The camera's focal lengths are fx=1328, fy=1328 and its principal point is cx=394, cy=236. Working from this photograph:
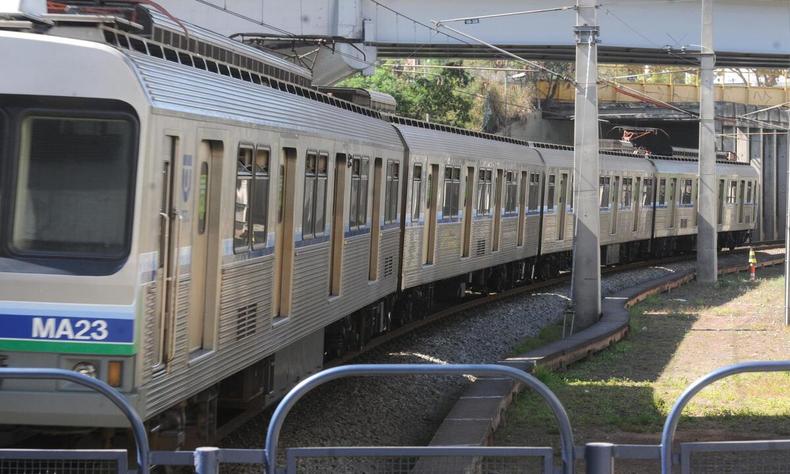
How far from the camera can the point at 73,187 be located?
289 inches

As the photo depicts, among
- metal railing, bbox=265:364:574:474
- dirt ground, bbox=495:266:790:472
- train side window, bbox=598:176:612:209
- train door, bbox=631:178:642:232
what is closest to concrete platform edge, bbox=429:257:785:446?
dirt ground, bbox=495:266:790:472

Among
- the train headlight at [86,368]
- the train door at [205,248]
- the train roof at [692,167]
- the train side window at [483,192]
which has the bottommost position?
the train headlight at [86,368]

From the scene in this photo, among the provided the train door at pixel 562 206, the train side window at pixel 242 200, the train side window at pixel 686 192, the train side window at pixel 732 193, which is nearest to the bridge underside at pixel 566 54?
the train door at pixel 562 206

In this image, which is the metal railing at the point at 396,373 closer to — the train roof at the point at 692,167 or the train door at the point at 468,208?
the train door at the point at 468,208

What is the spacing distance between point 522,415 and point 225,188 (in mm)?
4209

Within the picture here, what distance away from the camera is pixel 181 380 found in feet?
26.2

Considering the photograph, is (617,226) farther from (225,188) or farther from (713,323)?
(225,188)

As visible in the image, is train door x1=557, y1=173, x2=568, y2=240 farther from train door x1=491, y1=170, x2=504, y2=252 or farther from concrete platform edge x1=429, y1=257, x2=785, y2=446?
train door x1=491, y1=170, x2=504, y2=252

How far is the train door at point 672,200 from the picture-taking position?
38253mm

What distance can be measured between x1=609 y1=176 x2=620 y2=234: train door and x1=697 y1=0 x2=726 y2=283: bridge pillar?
387 cm

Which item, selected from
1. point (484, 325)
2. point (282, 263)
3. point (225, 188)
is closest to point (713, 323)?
point (484, 325)

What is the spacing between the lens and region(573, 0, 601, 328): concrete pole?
18.8m

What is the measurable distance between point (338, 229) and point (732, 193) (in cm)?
3183

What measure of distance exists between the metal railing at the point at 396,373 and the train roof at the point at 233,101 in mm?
2323
